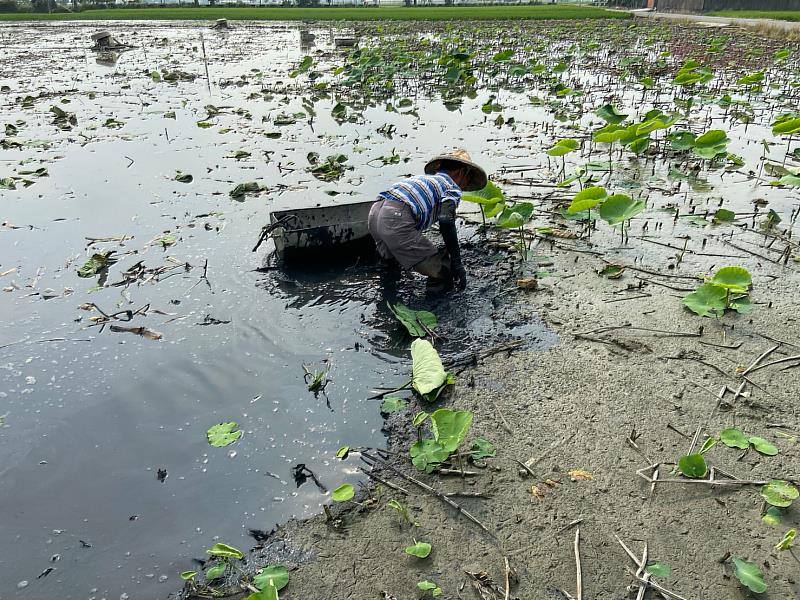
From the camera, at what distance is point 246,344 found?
3.65 m

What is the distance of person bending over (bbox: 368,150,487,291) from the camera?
3.90 meters

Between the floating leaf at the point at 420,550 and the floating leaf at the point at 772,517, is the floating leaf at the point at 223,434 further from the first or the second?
the floating leaf at the point at 772,517

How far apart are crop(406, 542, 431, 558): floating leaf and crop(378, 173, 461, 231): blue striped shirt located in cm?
227

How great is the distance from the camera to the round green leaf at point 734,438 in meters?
2.63

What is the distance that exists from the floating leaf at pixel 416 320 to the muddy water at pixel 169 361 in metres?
0.10

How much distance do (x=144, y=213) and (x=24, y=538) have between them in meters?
3.89

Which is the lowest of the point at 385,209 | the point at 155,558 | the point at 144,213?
the point at 155,558

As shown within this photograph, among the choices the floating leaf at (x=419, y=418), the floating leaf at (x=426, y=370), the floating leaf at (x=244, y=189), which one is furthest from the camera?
the floating leaf at (x=244, y=189)

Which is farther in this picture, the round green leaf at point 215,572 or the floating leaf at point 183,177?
the floating leaf at point 183,177

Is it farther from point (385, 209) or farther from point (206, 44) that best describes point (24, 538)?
point (206, 44)

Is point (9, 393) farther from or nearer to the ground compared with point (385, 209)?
nearer to the ground

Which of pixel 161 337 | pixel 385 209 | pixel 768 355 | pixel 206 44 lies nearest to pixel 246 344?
pixel 161 337

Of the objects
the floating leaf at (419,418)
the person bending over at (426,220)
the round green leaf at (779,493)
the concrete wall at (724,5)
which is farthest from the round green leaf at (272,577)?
the concrete wall at (724,5)

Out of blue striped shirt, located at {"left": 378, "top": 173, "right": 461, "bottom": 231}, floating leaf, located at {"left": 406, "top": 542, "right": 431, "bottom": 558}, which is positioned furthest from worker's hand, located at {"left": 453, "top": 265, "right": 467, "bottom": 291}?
floating leaf, located at {"left": 406, "top": 542, "right": 431, "bottom": 558}
